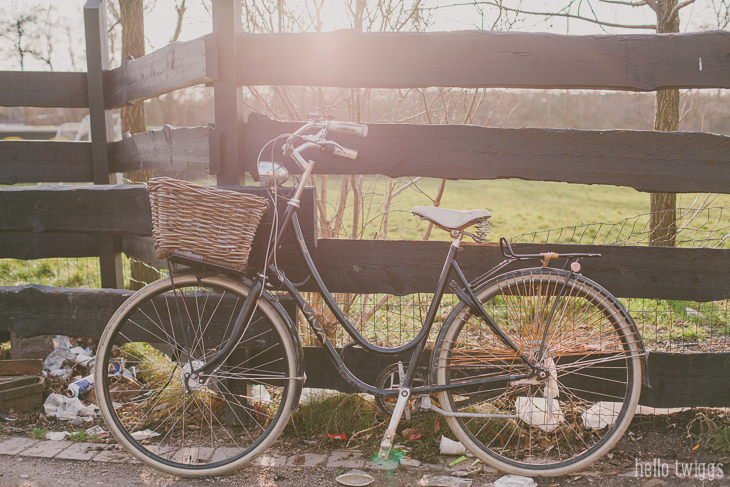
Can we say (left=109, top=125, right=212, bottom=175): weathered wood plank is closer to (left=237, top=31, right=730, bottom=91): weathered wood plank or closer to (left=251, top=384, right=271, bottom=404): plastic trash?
(left=237, top=31, right=730, bottom=91): weathered wood plank

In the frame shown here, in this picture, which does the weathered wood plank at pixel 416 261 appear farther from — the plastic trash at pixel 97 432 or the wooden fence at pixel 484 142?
the plastic trash at pixel 97 432

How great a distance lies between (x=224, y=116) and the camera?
2.80 metres

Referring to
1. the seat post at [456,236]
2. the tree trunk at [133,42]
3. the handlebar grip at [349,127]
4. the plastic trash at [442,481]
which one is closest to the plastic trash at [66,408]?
the plastic trash at [442,481]

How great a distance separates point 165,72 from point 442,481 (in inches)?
105

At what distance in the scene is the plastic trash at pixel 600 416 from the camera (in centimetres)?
291

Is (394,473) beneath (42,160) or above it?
beneath

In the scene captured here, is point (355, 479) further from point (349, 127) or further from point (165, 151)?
point (165, 151)

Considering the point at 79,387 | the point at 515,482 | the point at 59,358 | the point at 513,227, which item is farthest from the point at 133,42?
the point at 513,227

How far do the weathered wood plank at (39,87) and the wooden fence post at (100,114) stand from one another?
0.36ft

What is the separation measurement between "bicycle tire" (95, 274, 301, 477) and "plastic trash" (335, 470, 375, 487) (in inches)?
15.0

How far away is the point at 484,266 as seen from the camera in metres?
2.85

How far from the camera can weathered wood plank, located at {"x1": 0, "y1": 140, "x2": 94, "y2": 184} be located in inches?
143

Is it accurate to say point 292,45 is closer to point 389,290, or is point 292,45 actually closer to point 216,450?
point 389,290

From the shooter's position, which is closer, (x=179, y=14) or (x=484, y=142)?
(x=484, y=142)
